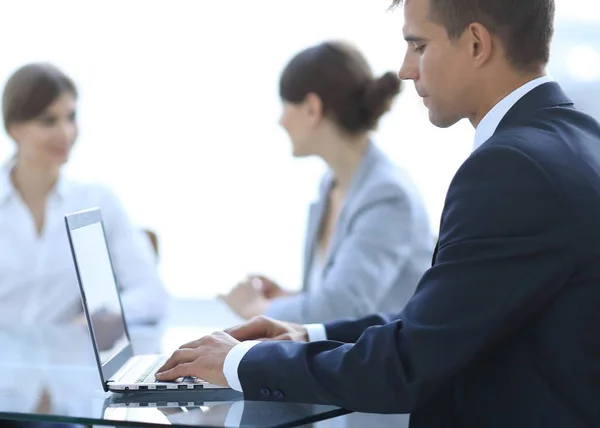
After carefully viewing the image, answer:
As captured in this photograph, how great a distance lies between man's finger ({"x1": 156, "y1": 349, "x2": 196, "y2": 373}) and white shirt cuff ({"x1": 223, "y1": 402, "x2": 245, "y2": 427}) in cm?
12

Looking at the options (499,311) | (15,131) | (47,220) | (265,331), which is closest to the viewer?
(499,311)

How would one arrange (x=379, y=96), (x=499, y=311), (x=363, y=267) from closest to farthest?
1. (x=499, y=311)
2. (x=363, y=267)
3. (x=379, y=96)

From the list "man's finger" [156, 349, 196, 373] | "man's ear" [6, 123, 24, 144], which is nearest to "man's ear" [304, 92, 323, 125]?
"man's ear" [6, 123, 24, 144]

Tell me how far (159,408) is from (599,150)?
757 millimetres

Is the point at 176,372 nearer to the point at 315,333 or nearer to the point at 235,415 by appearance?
the point at 235,415

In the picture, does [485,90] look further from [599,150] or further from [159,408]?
[159,408]

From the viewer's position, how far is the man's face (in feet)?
4.75

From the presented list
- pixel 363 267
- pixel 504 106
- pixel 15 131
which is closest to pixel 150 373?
pixel 504 106

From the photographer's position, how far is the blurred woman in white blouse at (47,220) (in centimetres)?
298

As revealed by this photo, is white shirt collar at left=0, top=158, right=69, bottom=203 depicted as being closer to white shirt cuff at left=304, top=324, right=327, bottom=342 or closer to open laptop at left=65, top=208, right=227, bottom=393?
open laptop at left=65, top=208, right=227, bottom=393

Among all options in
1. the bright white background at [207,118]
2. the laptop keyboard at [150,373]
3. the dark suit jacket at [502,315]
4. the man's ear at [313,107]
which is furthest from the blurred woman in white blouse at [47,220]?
the dark suit jacket at [502,315]

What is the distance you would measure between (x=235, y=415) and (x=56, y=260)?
6.27 feet

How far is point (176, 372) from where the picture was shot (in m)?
1.44

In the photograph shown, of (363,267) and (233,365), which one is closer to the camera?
(233,365)
